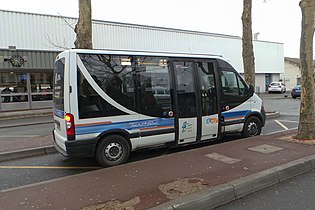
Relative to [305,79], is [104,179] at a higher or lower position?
lower

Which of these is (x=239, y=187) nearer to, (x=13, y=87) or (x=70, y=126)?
(x=70, y=126)

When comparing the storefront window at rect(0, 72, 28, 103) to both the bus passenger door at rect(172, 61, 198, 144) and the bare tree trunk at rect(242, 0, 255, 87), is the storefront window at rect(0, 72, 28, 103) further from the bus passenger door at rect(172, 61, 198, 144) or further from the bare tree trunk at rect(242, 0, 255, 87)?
the bus passenger door at rect(172, 61, 198, 144)

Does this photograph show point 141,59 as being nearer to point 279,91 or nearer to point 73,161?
point 73,161

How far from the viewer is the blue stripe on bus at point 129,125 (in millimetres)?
4644

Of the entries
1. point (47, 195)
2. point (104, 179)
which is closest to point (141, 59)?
point (104, 179)

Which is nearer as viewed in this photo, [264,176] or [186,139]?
[264,176]

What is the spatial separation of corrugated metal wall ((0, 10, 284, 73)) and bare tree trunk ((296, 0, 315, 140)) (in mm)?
10947

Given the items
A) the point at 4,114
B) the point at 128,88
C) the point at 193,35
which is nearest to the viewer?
the point at 128,88

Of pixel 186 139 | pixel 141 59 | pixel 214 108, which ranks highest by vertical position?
pixel 141 59

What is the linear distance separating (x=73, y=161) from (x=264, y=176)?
153 inches

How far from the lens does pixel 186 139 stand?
18.9 feet

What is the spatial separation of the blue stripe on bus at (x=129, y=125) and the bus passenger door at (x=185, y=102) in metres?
0.29

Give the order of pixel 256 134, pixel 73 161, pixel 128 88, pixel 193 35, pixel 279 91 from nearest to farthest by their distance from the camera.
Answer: pixel 128 88 → pixel 73 161 → pixel 256 134 → pixel 193 35 → pixel 279 91

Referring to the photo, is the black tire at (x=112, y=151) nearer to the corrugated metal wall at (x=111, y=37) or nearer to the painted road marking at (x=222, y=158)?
the painted road marking at (x=222, y=158)
